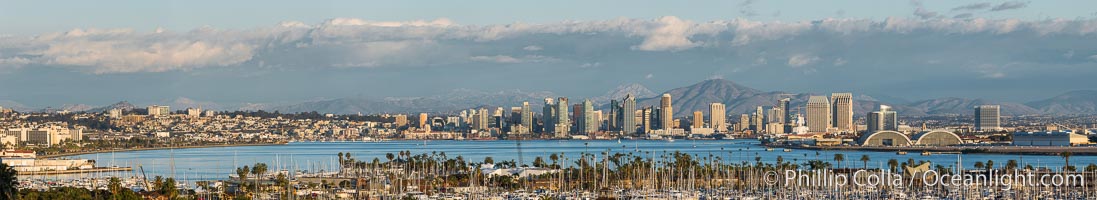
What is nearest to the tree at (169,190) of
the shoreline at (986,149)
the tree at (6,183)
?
the tree at (6,183)

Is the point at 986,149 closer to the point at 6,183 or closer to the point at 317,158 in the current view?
the point at 317,158

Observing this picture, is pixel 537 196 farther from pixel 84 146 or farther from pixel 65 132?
pixel 65 132

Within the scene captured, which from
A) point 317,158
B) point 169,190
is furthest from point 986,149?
point 169,190

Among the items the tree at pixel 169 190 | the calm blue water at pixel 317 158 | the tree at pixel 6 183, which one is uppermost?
the tree at pixel 6 183

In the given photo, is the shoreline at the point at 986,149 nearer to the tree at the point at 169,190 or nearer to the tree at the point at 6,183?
the tree at the point at 169,190

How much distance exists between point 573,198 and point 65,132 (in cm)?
12184

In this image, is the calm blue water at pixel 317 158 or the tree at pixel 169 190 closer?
the tree at pixel 169 190

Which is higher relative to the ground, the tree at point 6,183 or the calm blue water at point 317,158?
the tree at point 6,183

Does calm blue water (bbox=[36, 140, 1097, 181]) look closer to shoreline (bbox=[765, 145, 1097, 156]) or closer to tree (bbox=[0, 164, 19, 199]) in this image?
shoreline (bbox=[765, 145, 1097, 156])

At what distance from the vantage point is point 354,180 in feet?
227

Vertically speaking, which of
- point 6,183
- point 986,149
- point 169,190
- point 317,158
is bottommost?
point 317,158

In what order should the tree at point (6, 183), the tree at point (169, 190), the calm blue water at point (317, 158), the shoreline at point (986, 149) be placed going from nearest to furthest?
the tree at point (6, 183) → the tree at point (169, 190) → the calm blue water at point (317, 158) → the shoreline at point (986, 149)

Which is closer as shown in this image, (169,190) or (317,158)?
(169,190)

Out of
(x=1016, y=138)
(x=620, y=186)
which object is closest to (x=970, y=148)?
(x=1016, y=138)
